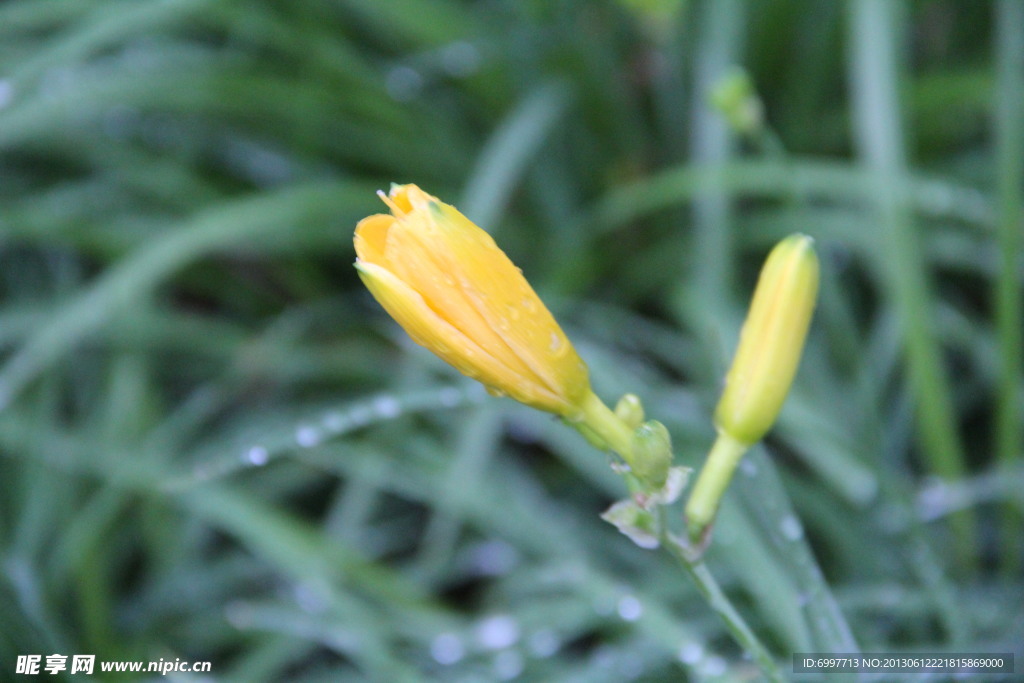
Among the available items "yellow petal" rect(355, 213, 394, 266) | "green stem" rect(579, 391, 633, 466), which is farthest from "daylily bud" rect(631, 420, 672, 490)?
"yellow petal" rect(355, 213, 394, 266)

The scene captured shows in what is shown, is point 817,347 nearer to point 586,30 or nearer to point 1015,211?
point 1015,211

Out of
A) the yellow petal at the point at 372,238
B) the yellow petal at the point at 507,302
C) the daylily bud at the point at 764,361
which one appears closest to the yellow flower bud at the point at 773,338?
the daylily bud at the point at 764,361

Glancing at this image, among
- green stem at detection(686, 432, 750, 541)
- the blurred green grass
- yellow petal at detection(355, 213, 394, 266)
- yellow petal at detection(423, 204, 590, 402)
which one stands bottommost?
green stem at detection(686, 432, 750, 541)

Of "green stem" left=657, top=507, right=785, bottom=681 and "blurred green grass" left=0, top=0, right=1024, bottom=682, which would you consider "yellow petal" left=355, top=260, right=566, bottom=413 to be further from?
"blurred green grass" left=0, top=0, right=1024, bottom=682

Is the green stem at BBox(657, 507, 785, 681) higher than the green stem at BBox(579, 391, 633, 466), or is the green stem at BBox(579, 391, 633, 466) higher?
the green stem at BBox(579, 391, 633, 466)

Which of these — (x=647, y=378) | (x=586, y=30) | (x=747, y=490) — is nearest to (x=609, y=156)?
(x=586, y=30)

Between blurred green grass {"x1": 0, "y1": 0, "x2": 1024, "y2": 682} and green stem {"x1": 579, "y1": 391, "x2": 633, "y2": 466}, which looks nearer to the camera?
green stem {"x1": 579, "y1": 391, "x2": 633, "y2": 466}
